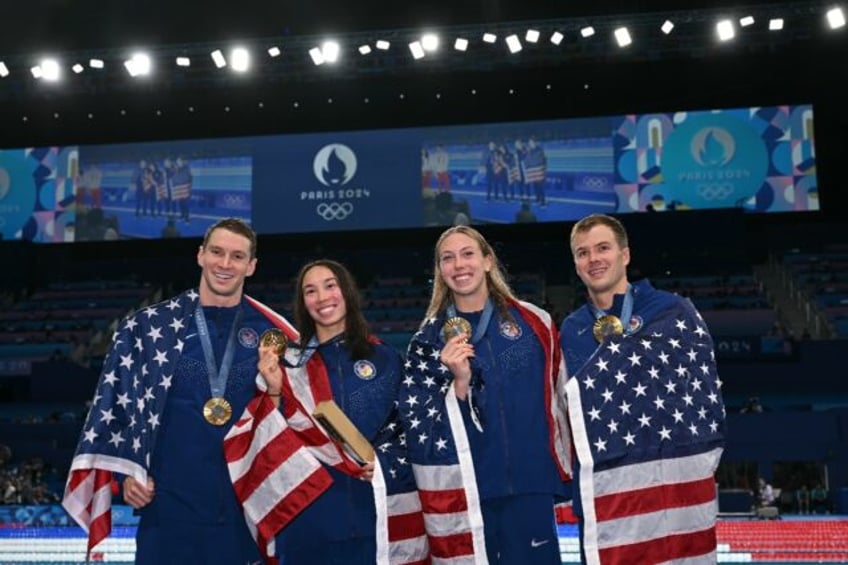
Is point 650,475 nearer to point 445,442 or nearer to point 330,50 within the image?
point 445,442

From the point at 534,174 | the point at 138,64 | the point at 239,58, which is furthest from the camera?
the point at 534,174

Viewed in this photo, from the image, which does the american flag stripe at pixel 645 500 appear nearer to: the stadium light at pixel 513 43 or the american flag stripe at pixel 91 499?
the american flag stripe at pixel 91 499

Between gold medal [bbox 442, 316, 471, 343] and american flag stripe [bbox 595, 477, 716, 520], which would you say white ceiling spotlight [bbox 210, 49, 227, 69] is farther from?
american flag stripe [bbox 595, 477, 716, 520]

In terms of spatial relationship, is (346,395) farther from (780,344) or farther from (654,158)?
(654,158)

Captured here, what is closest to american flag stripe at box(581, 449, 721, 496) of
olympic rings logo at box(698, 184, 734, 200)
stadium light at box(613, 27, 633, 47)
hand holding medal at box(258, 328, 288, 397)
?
hand holding medal at box(258, 328, 288, 397)

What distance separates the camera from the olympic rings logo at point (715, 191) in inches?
1009

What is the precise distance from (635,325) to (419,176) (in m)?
22.9

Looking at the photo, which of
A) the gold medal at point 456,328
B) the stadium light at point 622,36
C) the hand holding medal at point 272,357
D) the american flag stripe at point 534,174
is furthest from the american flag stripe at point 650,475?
the american flag stripe at point 534,174

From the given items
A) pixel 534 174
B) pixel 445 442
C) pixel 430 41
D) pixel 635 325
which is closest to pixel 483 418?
pixel 445 442

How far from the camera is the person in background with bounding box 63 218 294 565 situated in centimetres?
410

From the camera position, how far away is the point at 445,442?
4.04 m

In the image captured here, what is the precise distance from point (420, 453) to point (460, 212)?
2257cm

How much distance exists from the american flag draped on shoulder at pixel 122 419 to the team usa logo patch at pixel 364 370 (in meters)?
0.85

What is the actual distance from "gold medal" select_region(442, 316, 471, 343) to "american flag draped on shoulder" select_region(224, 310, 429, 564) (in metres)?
0.54
